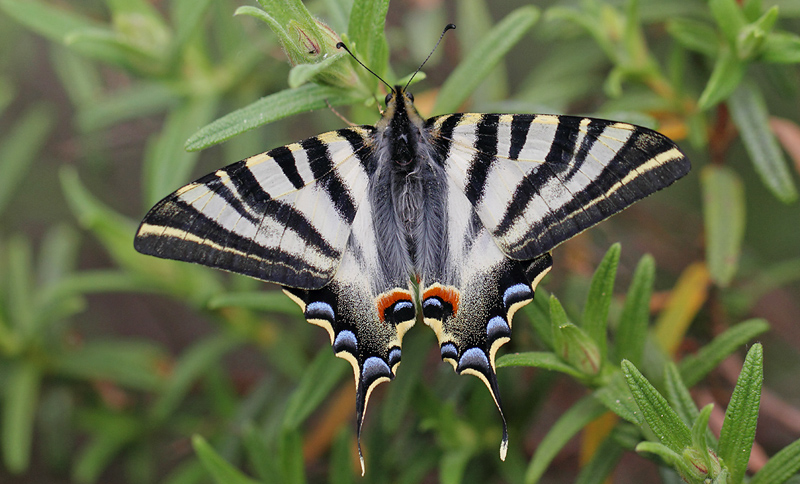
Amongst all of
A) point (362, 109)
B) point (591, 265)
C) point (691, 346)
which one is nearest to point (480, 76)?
point (362, 109)

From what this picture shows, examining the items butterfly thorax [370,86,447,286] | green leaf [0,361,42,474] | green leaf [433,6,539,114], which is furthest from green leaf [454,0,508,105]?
green leaf [0,361,42,474]

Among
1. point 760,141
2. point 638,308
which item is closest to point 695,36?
point 760,141

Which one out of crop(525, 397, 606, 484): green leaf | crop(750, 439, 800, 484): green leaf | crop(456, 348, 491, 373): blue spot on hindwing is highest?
crop(456, 348, 491, 373): blue spot on hindwing

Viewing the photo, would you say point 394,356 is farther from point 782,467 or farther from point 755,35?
point 755,35

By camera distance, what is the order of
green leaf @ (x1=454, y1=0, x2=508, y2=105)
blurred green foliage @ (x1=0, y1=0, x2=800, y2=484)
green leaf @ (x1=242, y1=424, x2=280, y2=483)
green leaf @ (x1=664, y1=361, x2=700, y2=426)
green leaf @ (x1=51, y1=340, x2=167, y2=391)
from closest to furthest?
1. green leaf @ (x1=664, y1=361, x2=700, y2=426)
2. blurred green foliage @ (x1=0, y1=0, x2=800, y2=484)
3. green leaf @ (x1=242, y1=424, x2=280, y2=483)
4. green leaf @ (x1=454, y1=0, x2=508, y2=105)
5. green leaf @ (x1=51, y1=340, x2=167, y2=391)

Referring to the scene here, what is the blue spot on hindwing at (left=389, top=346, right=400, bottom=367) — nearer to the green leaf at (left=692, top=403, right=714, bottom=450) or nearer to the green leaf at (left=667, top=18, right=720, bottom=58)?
the green leaf at (left=692, top=403, right=714, bottom=450)

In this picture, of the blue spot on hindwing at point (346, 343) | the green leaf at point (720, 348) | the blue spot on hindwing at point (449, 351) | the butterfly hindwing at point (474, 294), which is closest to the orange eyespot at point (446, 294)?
the butterfly hindwing at point (474, 294)

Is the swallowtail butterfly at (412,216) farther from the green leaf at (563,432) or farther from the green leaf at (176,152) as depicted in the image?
the green leaf at (176,152)
